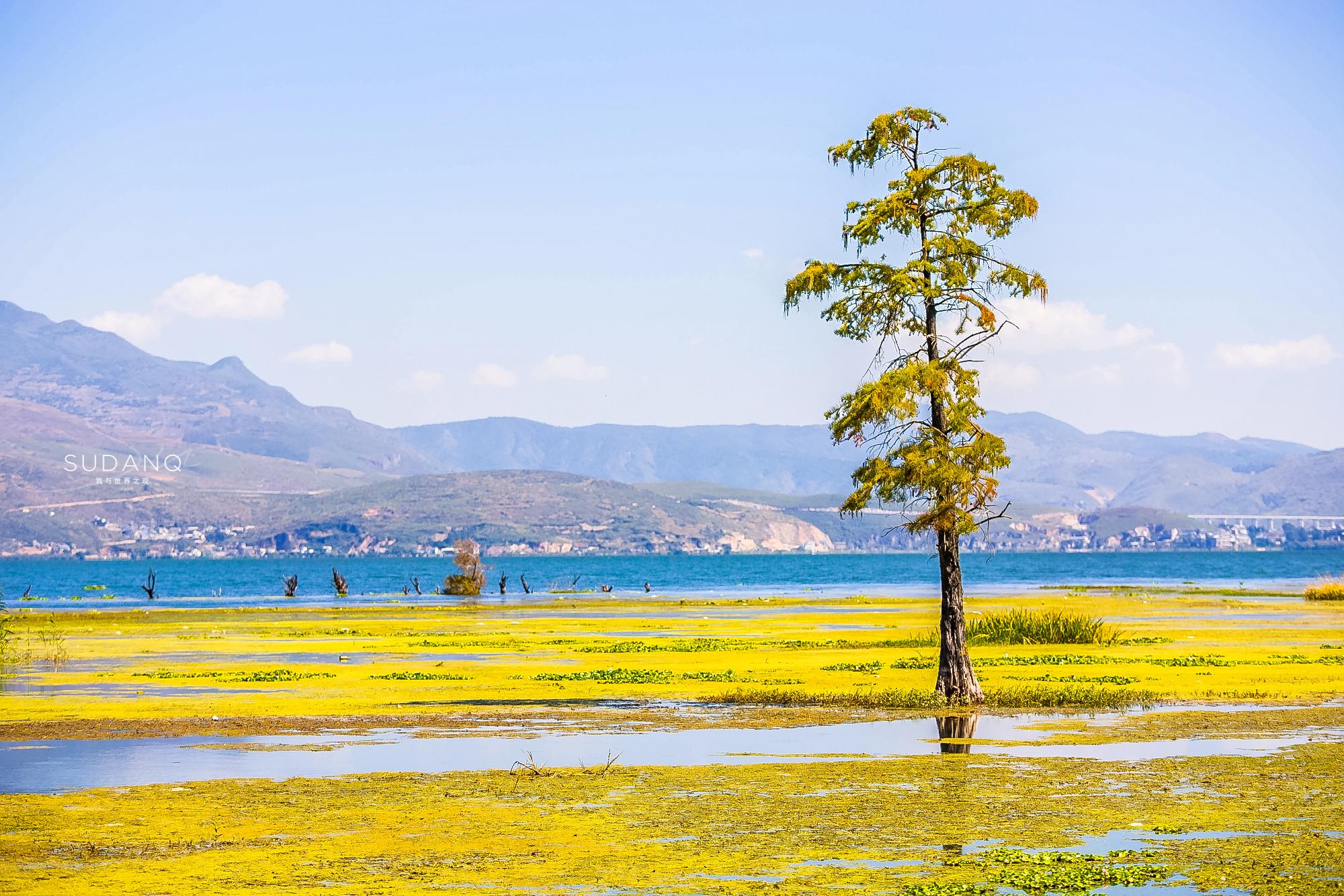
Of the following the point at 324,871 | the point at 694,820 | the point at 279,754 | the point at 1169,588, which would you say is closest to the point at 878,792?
the point at 694,820

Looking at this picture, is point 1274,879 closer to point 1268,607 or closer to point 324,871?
point 324,871

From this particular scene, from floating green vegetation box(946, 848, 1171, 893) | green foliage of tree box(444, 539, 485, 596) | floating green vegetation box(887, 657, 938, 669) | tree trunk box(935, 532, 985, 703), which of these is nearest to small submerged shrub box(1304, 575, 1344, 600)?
green foliage of tree box(444, 539, 485, 596)

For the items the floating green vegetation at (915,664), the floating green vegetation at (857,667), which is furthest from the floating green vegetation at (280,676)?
the floating green vegetation at (915,664)

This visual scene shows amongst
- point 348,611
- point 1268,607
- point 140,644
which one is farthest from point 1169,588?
point 140,644

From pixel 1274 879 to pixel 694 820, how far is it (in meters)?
7.36

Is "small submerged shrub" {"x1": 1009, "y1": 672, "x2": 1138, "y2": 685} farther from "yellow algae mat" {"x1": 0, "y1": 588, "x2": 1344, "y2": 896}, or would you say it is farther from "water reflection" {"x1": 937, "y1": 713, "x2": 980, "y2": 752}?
"water reflection" {"x1": 937, "y1": 713, "x2": 980, "y2": 752}

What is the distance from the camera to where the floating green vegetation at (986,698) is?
113ft

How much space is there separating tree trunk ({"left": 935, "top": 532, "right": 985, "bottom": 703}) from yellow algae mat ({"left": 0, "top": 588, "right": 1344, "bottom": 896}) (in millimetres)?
564

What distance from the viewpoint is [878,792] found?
22281mm

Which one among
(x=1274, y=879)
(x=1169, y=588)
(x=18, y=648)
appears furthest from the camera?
(x=1169, y=588)

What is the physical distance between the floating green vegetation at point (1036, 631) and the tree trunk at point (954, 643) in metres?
21.4

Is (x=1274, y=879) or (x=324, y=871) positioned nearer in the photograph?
(x=1274, y=879)

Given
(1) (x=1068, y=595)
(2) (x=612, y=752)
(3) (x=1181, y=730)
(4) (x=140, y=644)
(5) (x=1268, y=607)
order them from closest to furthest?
(2) (x=612, y=752)
(3) (x=1181, y=730)
(4) (x=140, y=644)
(5) (x=1268, y=607)
(1) (x=1068, y=595)

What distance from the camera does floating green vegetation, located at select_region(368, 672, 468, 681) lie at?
4459 centimetres
